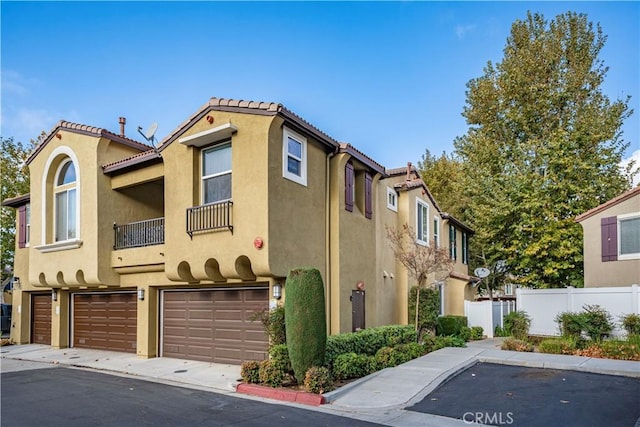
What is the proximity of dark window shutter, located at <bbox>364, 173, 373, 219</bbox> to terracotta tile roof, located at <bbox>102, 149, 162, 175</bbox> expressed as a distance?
22.0 ft

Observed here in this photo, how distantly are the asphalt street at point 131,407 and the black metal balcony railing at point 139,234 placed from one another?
4876 mm

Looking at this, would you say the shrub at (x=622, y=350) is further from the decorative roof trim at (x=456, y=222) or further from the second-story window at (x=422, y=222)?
the decorative roof trim at (x=456, y=222)

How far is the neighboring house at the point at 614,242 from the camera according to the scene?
15812 millimetres

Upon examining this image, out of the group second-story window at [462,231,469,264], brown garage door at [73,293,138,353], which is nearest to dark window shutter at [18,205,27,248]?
brown garage door at [73,293,138,353]

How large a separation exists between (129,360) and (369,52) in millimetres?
12941

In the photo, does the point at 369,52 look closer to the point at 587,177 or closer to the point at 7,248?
the point at 587,177

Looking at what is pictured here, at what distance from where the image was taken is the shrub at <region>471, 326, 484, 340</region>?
781 inches

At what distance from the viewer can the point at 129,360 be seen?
15.0 m

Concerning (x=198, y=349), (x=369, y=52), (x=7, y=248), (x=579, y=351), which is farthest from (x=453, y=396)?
(x=7, y=248)

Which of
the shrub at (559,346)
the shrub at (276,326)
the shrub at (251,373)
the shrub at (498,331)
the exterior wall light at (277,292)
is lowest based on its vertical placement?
the shrub at (498,331)

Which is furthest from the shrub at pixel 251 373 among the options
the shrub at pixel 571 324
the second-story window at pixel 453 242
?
the second-story window at pixel 453 242

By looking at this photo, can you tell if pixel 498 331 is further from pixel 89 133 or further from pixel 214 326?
pixel 89 133

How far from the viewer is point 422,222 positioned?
20250 mm

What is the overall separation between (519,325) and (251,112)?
12.0m
